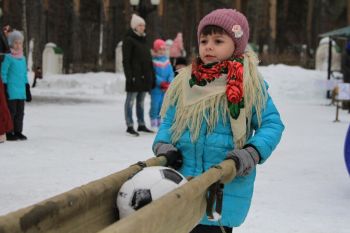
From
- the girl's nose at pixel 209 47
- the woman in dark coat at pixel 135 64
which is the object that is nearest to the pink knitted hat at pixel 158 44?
the woman in dark coat at pixel 135 64

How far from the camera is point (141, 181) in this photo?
2320mm

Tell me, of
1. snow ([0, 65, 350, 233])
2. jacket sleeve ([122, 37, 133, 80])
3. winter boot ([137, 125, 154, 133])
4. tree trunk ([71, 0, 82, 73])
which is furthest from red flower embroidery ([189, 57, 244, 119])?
tree trunk ([71, 0, 82, 73])

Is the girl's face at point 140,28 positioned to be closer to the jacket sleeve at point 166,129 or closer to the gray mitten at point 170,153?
the jacket sleeve at point 166,129

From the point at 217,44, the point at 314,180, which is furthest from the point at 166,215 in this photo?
the point at 314,180

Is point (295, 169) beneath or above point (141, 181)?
beneath

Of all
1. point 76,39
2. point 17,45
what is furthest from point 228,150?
point 76,39

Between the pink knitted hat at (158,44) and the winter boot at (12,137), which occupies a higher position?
the pink knitted hat at (158,44)

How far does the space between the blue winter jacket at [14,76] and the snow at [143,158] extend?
694 mm

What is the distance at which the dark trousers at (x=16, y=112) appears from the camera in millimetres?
8562

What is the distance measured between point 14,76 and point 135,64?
6.50 feet

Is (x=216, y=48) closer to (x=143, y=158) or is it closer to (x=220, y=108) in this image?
(x=220, y=108)

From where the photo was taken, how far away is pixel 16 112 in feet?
28.4

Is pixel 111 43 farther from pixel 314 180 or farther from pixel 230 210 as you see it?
pixel 230 210

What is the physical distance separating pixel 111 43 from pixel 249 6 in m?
9.92
